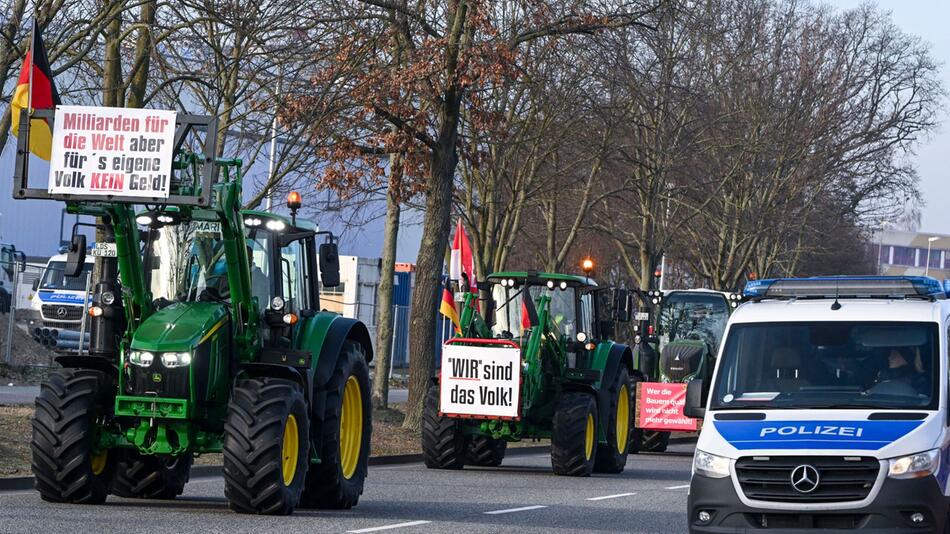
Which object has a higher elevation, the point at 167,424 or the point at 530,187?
the point at 530,187

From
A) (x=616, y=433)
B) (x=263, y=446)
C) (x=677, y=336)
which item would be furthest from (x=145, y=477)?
(x=677, y=336)

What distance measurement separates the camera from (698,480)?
1112 centimetres

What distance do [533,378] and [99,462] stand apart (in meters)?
8.12

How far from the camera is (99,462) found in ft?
45.9

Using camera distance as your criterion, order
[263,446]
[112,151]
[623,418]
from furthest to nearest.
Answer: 1. [623,418]
2. [263,446]
3. [112,151]

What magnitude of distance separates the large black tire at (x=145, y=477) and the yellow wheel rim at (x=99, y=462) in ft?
2.12

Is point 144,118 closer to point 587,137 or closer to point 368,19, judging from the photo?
point 368,19

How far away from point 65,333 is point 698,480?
86.6 ft

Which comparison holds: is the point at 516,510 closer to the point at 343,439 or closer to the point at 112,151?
the point at 343,439

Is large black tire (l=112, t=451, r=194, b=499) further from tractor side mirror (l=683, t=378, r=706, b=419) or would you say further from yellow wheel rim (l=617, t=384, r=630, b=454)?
yellow wheel rim (l=617, t=384, r=630, b=454)

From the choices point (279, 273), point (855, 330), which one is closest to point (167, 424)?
point (279, 273)

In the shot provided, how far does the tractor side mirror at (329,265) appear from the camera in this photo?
567 inches

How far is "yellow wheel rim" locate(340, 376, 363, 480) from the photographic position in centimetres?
1556

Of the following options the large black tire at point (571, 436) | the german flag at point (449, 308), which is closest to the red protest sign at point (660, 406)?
the german flag at point (449, 308)
